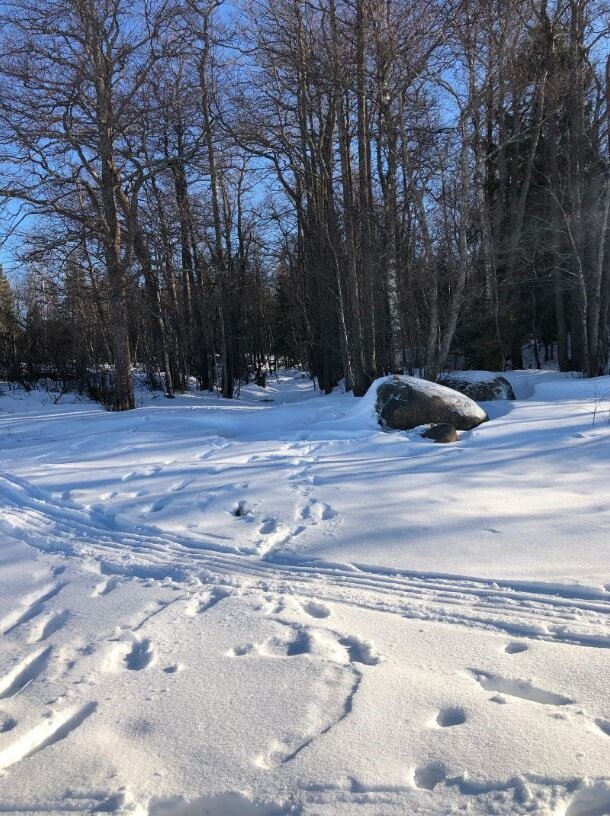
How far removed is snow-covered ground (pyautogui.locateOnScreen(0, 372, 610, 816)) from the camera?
2.01 metres

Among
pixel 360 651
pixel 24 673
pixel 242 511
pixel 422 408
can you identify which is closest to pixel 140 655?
pixel 24 673

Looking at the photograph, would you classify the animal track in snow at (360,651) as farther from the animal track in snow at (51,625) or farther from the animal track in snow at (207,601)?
the animal track in snow at (51,625)

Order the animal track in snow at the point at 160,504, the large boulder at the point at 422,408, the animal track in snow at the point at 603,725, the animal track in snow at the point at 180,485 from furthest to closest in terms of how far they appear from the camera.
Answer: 1. the large boulder at the point at 422,408
2. the animal track in snow at the point at 180,485
3. the animal track in snow at the point at 160,504
4. the animal track in snow at the point at 603,725

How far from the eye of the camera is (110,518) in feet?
17.8

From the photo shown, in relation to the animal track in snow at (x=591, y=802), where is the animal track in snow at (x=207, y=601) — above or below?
above

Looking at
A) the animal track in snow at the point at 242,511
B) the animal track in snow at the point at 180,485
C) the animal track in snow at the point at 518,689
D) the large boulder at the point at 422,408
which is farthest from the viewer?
the large boulder at the point at 422,408

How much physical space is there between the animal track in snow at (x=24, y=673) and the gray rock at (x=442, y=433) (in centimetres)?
621

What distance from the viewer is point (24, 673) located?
2.82m

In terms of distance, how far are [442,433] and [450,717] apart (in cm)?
611

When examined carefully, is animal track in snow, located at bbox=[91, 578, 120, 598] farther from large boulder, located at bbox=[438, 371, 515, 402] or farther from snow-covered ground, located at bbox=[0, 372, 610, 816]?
large boulder, located at bbox=[438, 371, 515, 402]

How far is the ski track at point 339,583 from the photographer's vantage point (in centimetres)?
316

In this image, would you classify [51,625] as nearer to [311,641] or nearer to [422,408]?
[311,641]

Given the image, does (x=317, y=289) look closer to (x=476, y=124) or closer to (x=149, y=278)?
(x=149, y=278)

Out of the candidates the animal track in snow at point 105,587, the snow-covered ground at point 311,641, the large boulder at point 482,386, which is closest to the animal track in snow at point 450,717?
the snow-covered ground at point 311,641
